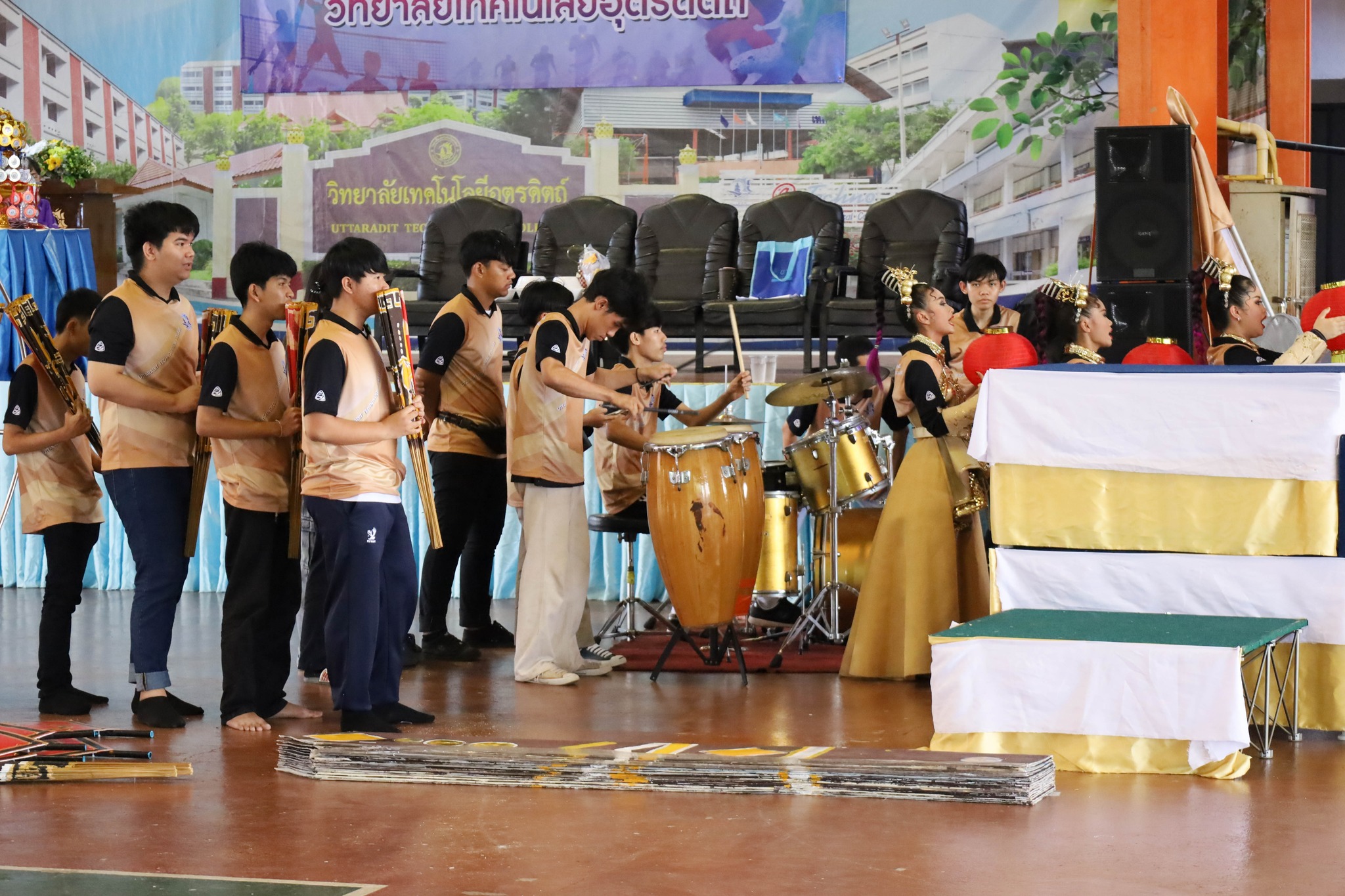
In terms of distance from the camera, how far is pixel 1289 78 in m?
9.56

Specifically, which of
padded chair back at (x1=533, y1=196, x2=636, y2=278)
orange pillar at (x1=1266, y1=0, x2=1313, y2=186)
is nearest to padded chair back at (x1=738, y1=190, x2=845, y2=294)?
padded chair back at (x1=533, y1=196, x2=636, y2=278)

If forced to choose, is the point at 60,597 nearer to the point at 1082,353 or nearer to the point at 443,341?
the point at 443,341

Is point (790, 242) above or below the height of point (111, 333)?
above

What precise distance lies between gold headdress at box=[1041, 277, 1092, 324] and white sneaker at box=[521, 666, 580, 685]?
2.11 metres

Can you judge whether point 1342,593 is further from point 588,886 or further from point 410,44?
point 410,44

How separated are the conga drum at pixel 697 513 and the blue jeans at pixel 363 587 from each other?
1.15 m

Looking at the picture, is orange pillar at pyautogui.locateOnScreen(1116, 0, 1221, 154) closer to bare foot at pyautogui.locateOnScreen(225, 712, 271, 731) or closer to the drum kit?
the drum kit

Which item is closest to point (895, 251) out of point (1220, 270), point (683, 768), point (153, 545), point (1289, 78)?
point (1289, 78)

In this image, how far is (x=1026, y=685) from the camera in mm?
3865

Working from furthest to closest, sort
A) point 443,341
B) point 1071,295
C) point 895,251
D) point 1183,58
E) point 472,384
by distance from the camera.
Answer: point 895,251 → point 1183,58 → point 472,384 → point 443,341 → point 1071,295

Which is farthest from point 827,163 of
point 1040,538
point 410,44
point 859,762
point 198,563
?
point 859,762

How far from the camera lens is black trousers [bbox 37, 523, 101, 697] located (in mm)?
4867

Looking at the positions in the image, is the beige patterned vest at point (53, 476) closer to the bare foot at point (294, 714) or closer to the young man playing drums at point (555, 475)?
the bare foot at point (294, 714)

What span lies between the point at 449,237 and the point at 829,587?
5.13m
